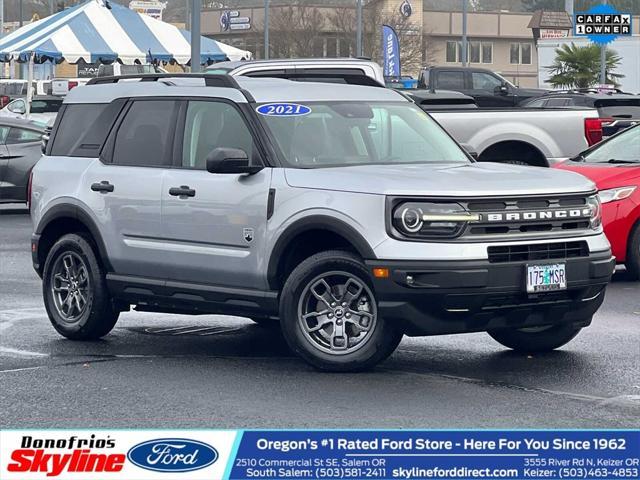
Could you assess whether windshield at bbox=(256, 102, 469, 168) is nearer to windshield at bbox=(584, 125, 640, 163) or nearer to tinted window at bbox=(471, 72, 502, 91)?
windshield at bbox=(584, 125, 640, 163)

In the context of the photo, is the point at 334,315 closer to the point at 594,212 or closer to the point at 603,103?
the point at 594,212

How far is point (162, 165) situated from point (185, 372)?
1.59 metres

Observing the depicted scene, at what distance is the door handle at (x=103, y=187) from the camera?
1004cm

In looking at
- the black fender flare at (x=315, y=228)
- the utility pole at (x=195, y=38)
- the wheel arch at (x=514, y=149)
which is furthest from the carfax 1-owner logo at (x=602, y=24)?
the black fender flare at (x=315, y=228)

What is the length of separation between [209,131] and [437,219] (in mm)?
2064

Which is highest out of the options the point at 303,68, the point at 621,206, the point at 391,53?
the point at 391,53

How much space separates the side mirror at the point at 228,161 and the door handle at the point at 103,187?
121cm

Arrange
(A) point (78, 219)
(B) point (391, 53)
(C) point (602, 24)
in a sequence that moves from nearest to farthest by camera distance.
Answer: (A) point (78, 219), (C) point (602, 24), (B) point (391, 53)

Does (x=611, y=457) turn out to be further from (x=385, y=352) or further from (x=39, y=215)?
(x=39, y=215)

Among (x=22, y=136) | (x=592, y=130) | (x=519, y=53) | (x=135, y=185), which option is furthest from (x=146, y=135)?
(x=519, y=53)

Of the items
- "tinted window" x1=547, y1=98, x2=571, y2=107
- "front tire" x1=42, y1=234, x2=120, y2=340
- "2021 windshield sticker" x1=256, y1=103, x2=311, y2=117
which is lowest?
"front tire" x1=42, y1=234, x2=120, y2=340

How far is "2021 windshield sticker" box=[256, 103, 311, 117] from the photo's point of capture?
945cm

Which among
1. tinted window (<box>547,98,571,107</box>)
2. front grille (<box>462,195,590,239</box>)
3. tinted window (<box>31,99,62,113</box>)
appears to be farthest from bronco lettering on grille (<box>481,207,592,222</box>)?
tinted window (<box>31,99,62,113</box>)

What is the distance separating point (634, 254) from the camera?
45.3ft
